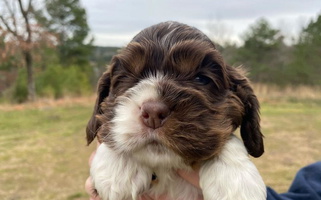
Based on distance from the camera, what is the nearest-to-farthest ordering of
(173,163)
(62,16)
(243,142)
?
(173,163), (243,142), (62,16)

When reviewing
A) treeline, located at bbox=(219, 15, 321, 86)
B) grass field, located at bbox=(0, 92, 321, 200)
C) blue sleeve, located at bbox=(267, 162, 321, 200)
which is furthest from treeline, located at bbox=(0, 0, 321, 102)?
blue sleeve, located at bbox=(267, 162, 321, 200)

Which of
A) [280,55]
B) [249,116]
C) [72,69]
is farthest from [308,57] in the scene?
[249,116]

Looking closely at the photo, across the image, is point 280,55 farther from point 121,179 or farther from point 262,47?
point 121,179

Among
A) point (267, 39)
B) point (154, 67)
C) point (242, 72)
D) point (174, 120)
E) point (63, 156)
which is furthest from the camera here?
point (267, 39)

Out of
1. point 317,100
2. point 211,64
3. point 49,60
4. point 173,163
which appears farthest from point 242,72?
point 49,60

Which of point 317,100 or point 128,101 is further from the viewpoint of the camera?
point 317,100

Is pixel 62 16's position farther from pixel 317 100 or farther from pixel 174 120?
pixel 174 120

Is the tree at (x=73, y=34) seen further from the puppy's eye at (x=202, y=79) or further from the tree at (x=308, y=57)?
the puppy's eye at (x=202, y=79)

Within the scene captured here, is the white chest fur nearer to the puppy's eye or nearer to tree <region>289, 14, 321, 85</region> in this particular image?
the puppy's eye
